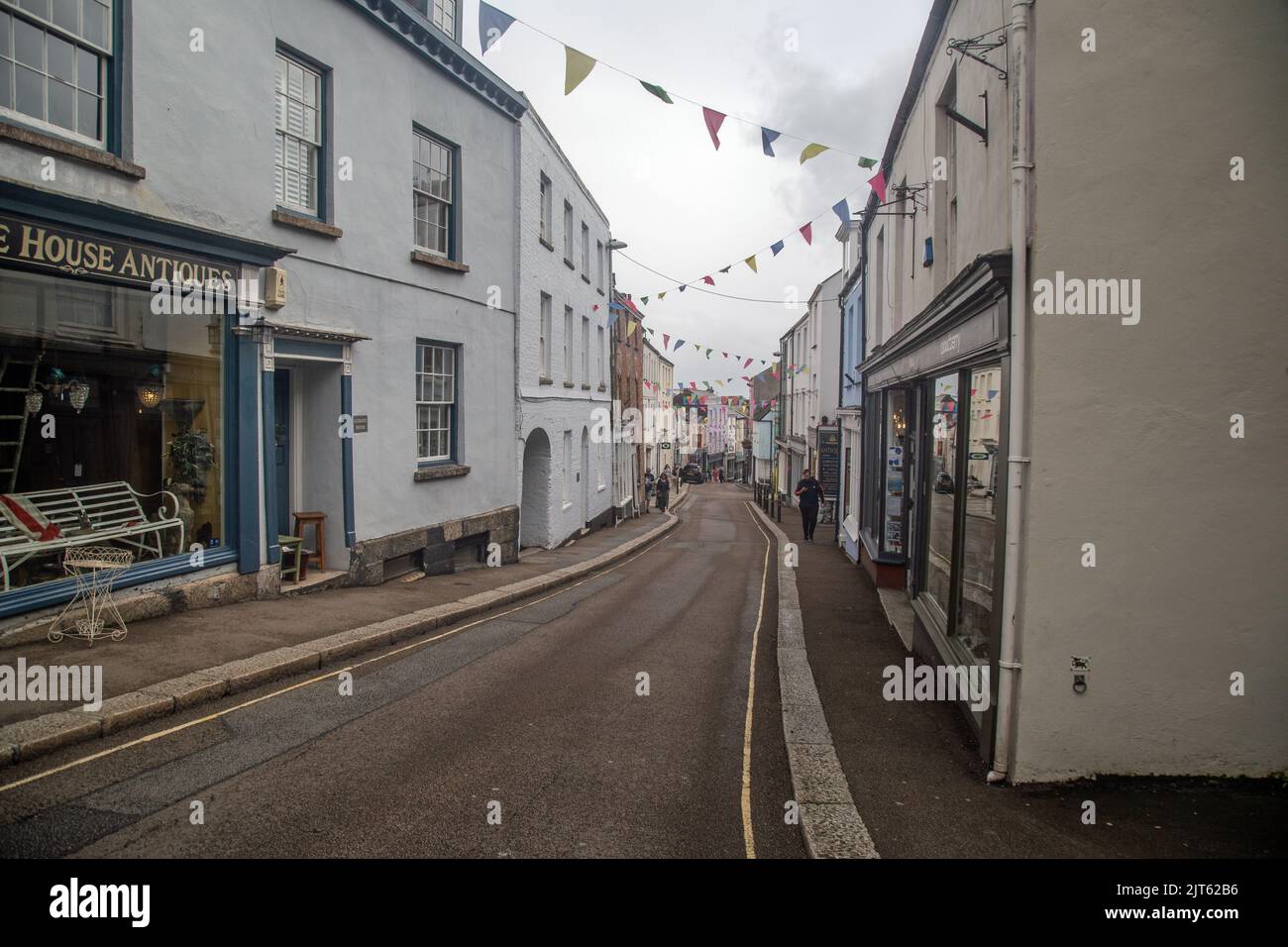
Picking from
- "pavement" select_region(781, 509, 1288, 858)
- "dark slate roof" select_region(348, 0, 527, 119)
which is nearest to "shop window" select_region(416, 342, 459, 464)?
"dark slate roof" select_region(348, 0, 527, 119)

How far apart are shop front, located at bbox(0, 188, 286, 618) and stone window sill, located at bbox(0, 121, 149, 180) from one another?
1.47 feet

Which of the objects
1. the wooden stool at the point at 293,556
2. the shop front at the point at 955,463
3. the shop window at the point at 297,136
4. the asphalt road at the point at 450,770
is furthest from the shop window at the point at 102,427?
the shop front at the point at 955,463

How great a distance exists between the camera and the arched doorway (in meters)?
19.5

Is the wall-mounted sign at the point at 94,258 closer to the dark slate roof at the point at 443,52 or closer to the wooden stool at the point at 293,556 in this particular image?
the wooden stool at the point at 293,556

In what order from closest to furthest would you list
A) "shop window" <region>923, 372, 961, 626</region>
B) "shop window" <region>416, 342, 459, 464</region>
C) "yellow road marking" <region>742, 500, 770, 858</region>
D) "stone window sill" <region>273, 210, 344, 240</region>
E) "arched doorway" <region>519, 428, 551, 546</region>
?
"yellow road marking" <region>742, 500, 770, 858</region> < "shop window" <region>923, 372, 961, 626</region> < "stone window sill" <region>273, 210, 344, 240</region> < "shop window" <region>416, 342, 459, 464</region> < "arched doorway" <region>519, 428, 551, 546</region>

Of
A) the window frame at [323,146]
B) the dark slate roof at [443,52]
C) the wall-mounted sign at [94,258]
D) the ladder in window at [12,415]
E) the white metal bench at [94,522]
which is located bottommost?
the white metal bench at [94,522]

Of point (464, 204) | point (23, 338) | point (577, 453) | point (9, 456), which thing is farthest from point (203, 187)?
point (577, 453)

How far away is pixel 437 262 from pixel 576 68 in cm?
539

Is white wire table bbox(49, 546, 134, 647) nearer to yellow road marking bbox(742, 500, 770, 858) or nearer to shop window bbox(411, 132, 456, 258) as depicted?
yellow road marking bbox(742, 500, 770, 858)

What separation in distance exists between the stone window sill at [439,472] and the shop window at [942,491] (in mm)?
7699

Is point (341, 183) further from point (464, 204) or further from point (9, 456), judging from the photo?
point (9, 456)

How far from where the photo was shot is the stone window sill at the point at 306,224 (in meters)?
9.79

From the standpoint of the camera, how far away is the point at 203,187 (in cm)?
870

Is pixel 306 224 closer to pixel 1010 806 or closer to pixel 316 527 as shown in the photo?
pixel 316 527
